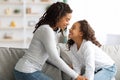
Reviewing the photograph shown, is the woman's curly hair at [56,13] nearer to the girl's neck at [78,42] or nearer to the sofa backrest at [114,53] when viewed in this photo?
the girl's neck at [78,42]

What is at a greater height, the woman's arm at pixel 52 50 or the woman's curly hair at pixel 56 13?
the woman's curly hair at pixel 56 13

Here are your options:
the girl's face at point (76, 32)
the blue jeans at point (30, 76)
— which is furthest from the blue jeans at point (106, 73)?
the blue jeans at point (30, 76)

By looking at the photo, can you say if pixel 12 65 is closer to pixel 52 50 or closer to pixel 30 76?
pixel 30 76

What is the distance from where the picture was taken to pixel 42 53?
2.12 metres

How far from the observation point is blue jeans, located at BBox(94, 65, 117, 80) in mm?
2346

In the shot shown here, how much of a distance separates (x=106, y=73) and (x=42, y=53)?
67cm

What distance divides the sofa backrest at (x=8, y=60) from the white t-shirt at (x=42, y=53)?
1.02ft

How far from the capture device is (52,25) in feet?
7.01

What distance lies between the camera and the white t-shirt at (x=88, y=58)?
225 cm

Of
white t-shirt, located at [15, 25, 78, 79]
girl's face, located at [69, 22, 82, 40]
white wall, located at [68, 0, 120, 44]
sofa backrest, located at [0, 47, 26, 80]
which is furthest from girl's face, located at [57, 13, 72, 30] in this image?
white wall, located at [68, 0, 120, 44]

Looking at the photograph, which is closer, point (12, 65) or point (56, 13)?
point (56, 13)

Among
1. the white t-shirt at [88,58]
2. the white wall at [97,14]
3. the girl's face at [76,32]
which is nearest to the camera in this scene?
the white t-shirt at [88,58]

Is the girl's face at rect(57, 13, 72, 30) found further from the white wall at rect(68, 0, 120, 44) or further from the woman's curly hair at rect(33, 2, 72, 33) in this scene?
the white wall at rect(68, 0, 120, 44)

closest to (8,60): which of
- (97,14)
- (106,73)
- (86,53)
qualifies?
(86,53)
